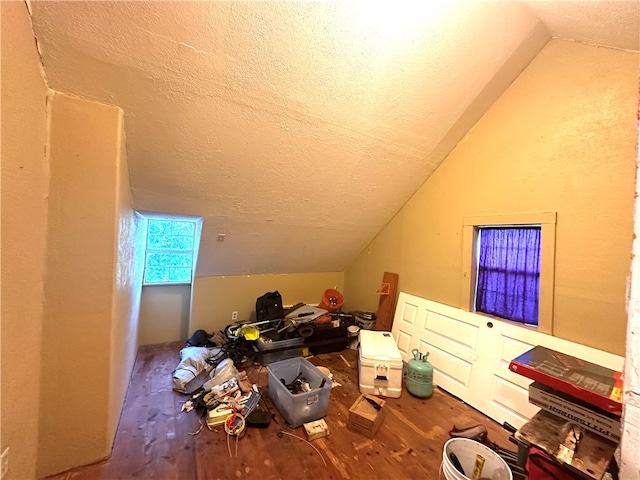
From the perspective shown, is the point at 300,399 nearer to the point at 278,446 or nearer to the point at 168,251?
the point at 278,446

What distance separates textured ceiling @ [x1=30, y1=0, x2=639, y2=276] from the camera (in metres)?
1.29

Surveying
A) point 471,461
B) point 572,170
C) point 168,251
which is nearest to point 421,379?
point 471,461

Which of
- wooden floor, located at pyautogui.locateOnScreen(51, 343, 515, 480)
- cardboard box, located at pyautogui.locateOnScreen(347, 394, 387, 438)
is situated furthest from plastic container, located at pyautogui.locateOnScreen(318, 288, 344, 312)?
cardboard box, located at pyautogui.locateOnScreen(347, 394, 387, 438)

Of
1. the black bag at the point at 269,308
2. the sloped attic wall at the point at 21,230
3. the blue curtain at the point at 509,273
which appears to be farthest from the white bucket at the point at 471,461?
the black bag at the point at 269,308

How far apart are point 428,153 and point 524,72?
0.88 metres

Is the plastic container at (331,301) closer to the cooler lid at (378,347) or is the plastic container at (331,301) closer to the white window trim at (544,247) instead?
the cooler lid at (378,347)

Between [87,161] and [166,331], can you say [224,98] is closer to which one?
[87,161]

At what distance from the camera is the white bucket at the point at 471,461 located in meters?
1.27

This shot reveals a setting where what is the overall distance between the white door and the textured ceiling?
4.90ft

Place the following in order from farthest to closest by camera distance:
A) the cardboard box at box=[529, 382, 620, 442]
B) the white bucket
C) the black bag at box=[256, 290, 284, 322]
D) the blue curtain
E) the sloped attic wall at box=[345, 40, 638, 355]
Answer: the black bag at box=[256, 290, 284, 322], the blue curtain, the sloped attic wall at box=[345, 40, 638, 355], the white bucket, the cardboard box at box=[529, 382, 620, 442]

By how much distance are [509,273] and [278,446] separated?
2232 mm

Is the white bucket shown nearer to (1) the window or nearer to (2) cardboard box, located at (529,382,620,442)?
(2) cardboard box, located at (529,382,620,442)

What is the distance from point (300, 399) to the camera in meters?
1.88

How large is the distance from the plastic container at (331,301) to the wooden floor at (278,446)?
1.46 meters
